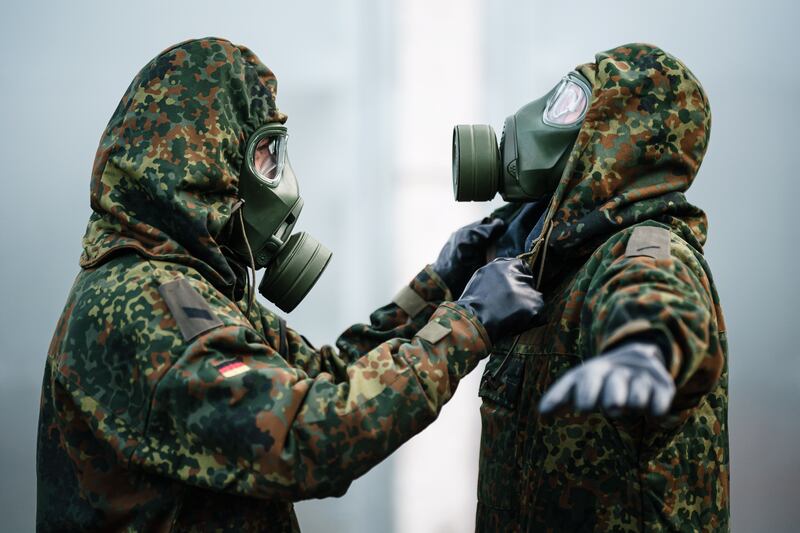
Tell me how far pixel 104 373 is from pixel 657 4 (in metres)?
1.96

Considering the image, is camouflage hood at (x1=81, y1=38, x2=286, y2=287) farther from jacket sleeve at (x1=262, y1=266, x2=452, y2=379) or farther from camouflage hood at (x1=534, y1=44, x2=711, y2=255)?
camouflage hood at (x1=534, y1=44, x2=711, y2=255)

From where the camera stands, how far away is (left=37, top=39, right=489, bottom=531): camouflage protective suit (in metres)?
1.26

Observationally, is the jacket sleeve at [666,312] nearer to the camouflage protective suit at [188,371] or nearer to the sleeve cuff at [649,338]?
the sleeve cuff at [649,338]

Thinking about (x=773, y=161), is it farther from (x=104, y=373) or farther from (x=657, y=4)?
(x=104, y=373)

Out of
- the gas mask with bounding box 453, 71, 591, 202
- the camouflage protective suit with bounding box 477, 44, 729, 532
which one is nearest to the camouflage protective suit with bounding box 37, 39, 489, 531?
the camouflage protective suit with bounding box 477, 44, 729, 532

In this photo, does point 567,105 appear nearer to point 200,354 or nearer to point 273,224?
point 273,224

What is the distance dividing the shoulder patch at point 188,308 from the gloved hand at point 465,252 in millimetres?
658

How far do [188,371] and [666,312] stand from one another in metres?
0.71

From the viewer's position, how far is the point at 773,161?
2486 mm

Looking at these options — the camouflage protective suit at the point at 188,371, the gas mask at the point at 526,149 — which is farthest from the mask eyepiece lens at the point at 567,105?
the camouflage protective suit at the point at 188,371

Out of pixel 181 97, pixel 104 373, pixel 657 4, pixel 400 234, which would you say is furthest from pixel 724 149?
pixel 104 373

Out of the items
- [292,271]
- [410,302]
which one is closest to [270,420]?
[292,271]

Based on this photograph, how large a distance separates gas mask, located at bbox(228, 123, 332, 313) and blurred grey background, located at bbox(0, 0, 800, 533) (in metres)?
0.78

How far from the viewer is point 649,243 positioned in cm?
129
